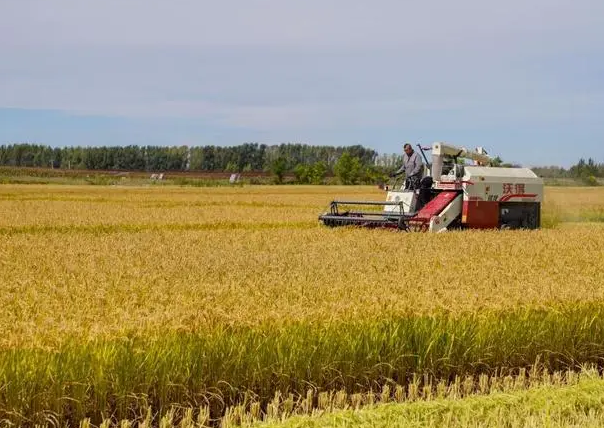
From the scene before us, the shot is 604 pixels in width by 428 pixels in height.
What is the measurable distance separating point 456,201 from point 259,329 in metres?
12.9

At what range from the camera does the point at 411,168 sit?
64.4 ft

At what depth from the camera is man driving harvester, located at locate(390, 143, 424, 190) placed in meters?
19.5

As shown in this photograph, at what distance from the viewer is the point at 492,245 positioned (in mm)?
15219

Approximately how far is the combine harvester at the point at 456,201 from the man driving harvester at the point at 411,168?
0.60 feet

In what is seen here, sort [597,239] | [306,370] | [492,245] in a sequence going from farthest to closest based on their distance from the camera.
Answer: [597,239], [492,245], [306,370]

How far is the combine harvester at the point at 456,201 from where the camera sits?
61.9 feet

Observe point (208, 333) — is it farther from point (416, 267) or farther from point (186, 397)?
point (416, 267)

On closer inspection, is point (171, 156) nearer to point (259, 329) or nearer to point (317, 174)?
point (317, 174)

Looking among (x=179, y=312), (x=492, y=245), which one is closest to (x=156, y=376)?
(x=179, y=312)

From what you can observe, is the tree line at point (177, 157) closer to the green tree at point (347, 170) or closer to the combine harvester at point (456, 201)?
the green tree at point (347, 170)

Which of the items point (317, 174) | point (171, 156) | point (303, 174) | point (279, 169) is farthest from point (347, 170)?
point (171, 156)

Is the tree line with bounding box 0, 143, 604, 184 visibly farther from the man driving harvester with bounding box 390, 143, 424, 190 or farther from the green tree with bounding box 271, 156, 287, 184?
the man driving harvester with bounding box 390, 143, 424, 190

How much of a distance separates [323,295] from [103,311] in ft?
7.61

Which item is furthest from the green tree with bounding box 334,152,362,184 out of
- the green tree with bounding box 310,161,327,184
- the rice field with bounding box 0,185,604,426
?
the rice field with bounding box 0,185,604,426
